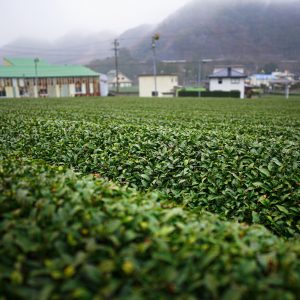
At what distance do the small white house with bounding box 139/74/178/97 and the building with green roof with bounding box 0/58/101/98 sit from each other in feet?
35.2

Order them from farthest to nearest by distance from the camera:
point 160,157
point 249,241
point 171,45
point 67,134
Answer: point 171,45
point 67,134
point 160,157
point 249,241

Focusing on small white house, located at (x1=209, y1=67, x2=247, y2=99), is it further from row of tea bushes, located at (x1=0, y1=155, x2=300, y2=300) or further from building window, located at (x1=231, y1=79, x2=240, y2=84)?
row of tea bushes, located at (x1=0, y1=155, x2=300, y2=300)

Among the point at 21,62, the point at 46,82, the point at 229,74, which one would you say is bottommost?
the point at 46,82

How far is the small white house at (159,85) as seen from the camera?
6844 centimetres

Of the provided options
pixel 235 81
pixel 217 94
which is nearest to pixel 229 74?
pixel 235 81

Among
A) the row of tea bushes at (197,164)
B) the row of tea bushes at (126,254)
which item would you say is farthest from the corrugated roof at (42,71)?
the row of tea bushes at (126,254)

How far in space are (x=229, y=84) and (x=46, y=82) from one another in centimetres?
3381

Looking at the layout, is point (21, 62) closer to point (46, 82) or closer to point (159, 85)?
point (46, 82)

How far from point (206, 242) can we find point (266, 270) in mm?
435

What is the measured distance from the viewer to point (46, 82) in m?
59.0

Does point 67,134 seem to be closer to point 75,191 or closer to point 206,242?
point 75,191

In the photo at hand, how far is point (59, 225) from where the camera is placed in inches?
91.4

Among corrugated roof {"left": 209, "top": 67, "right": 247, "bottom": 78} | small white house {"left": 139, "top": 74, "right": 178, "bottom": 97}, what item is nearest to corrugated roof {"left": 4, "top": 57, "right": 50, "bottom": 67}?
small white house {"left": 139, "top": 74, "right": 178, "bottom": 97}

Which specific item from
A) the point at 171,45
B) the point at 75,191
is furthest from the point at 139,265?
the point at 171,45
